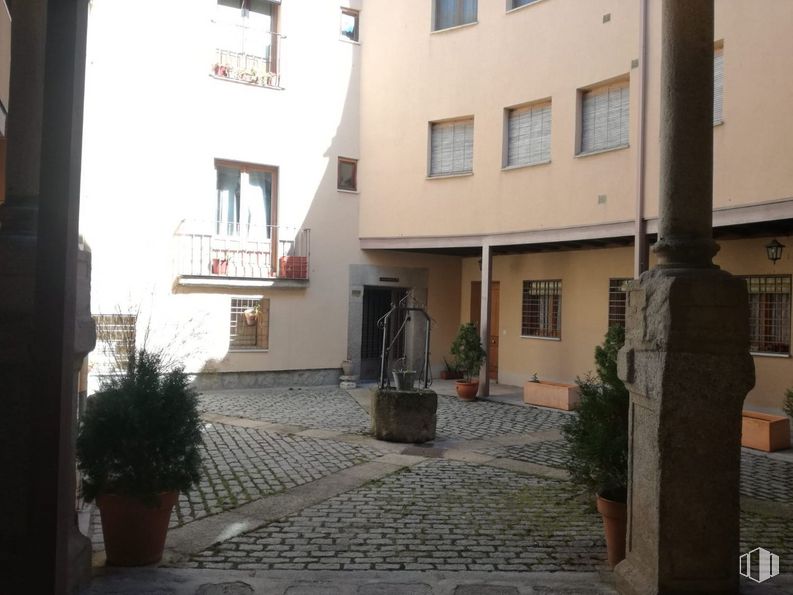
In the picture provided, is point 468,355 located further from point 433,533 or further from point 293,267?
point 433,533

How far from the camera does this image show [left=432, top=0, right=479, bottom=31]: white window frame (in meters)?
15.6

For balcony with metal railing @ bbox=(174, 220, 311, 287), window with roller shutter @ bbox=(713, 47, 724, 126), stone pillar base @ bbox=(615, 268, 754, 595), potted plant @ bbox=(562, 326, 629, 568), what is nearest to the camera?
stone pillar base @ bbox=(615, 268, 754, 595)

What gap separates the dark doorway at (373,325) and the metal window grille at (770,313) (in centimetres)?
853

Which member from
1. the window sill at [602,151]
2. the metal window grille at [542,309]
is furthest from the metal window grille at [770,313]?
the metal window grille at [542,309]

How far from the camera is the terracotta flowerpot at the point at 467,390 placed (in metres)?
14.7

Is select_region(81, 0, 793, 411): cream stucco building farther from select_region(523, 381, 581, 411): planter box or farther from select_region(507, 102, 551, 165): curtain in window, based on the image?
select_region(523, 381, 581, 411): planter box

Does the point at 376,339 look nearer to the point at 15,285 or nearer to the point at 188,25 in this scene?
the point at 188,25

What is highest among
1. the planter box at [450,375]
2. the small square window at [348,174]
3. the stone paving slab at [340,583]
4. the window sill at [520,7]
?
the window sill at [520,7]

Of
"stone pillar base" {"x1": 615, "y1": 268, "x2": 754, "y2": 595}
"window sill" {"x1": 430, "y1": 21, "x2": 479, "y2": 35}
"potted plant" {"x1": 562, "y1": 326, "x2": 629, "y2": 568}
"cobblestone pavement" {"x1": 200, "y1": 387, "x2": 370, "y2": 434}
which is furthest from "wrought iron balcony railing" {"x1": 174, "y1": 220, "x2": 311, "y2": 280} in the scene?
"stone pillar base" {"x1": 615, "y1": 268, "x2": 754, "y2": 595}

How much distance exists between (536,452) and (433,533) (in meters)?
3.96

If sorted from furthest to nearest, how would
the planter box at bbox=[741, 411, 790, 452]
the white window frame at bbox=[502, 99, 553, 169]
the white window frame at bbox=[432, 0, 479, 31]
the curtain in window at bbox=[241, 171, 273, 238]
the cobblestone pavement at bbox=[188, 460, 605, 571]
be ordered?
the curtain in window at bbox=[241, 171, 273, 238] → the white window frame at bbox=[432, 0, 479, 31] → the white window frame at bbox=[502, 99, 553, 169] → the planter box at bbox=[741, 411, 790, 452] → the cobblestone pavement at bbox=[188, 460, 605, 571]

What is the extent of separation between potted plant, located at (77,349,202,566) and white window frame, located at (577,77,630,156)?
386 inches

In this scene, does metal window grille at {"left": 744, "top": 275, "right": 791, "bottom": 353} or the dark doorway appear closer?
metal window grille at {"left": 744, "top": 275, "right": 791, "bottom": 353}

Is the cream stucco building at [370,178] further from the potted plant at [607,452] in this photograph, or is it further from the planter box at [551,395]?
the potted plant at [607,452]
